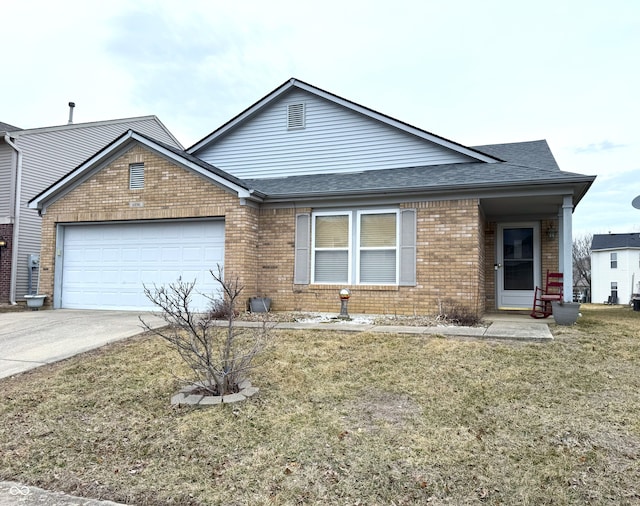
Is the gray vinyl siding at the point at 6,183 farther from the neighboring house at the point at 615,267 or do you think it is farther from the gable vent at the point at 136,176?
the neighboring house at the point at 615,267

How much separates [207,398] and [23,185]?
15.2 metres

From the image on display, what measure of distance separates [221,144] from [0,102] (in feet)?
63.2

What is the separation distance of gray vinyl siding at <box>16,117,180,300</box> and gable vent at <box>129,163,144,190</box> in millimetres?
6726

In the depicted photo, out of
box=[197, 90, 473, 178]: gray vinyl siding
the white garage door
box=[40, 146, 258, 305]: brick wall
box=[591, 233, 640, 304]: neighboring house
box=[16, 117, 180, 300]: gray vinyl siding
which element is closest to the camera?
box=[40, 146, 258, 305]: brick wall

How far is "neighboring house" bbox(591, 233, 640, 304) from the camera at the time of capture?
36.4 metres

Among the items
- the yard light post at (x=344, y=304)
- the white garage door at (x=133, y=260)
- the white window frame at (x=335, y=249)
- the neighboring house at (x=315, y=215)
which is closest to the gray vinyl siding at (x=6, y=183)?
the neighboring house at (x=315, y=215)

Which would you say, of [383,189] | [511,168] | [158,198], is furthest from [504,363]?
[158,198]

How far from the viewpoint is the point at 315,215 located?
11438 mm

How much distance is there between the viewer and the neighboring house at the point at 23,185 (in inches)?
634

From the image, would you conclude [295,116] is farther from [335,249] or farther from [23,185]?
[23,185]

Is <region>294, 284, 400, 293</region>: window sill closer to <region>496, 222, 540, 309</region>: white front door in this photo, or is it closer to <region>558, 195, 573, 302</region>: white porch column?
<region>558, 195, 573, 302</region>: white porch column

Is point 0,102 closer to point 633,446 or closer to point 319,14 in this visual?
point 319,14

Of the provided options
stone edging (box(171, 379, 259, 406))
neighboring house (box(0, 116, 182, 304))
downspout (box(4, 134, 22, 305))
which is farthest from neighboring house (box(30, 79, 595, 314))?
stone edging (box(171, 379, 259, 406))

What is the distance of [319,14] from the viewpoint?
37.2 feet
